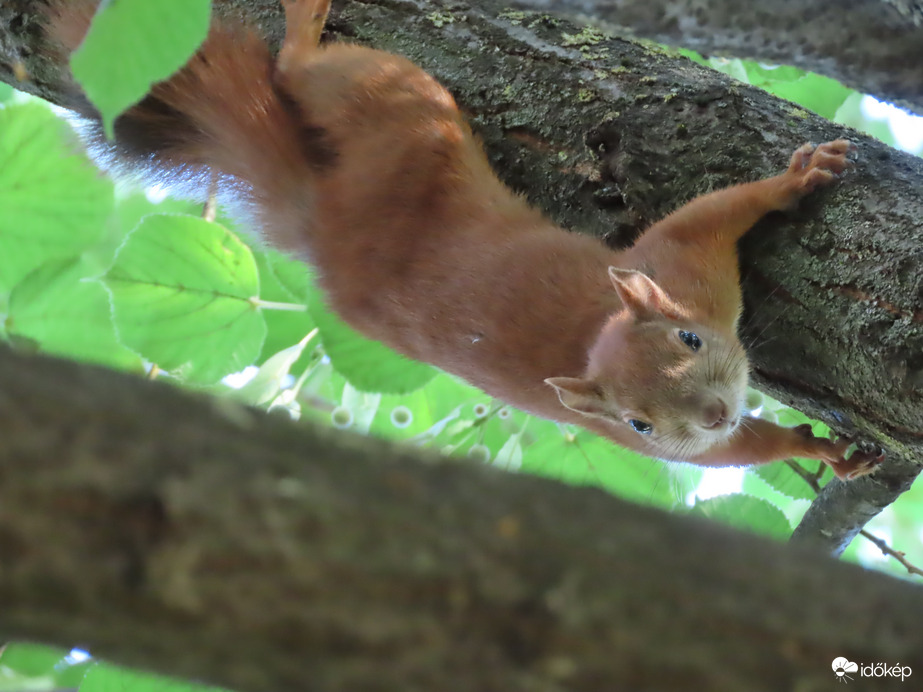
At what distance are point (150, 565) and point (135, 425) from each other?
0.08m

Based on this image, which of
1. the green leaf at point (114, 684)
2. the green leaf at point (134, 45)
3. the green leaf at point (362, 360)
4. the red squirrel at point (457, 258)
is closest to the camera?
the green leaf at point (134, 45)

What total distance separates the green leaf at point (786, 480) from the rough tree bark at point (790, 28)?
150cm

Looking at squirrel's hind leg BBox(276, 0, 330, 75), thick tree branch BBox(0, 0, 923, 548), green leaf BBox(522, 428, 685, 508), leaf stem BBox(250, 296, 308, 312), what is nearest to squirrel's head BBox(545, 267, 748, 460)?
thick tree branch BBox(0, 0, 923, 548)

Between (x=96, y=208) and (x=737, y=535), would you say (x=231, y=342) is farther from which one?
(x=737, y=535)

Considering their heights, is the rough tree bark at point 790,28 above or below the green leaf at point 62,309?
above

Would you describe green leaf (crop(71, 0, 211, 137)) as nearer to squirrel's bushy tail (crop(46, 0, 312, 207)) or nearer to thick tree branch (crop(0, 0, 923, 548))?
thick tree branch (crop(0, 0, 923, 548))

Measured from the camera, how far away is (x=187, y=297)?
90.7 inches

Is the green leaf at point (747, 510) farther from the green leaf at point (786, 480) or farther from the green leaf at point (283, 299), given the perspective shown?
the green leaf at point (283, 299)

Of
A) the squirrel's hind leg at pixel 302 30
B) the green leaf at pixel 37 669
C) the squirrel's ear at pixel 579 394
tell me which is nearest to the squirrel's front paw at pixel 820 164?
the squirrel's ear at pixel 579 394

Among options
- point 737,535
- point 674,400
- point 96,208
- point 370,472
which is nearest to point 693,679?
point 737,535

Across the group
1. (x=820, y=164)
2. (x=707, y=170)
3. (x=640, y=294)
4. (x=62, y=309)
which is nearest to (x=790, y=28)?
(x=820, y=164)

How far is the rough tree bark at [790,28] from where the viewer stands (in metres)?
1.01

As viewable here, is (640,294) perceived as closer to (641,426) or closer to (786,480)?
(641,426)

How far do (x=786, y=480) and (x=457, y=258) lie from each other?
1217 millimetres
